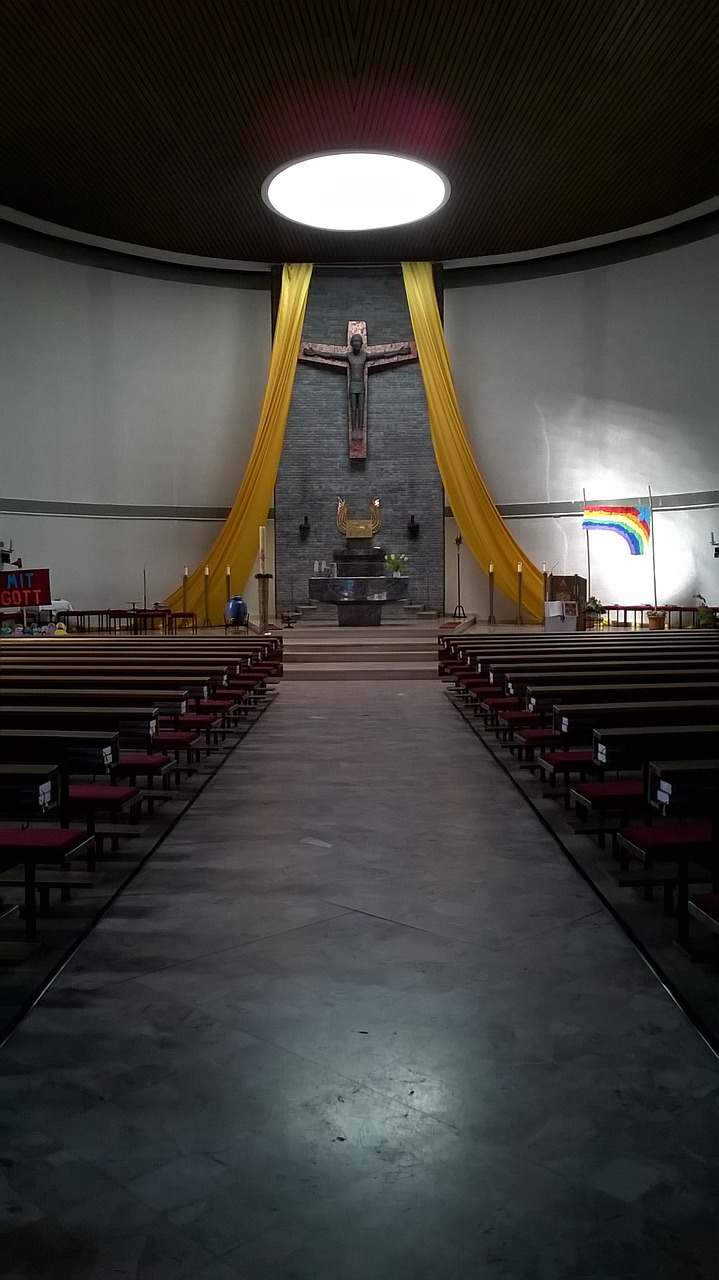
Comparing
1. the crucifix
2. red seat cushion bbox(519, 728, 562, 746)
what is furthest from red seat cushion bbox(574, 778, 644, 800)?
the crucifix

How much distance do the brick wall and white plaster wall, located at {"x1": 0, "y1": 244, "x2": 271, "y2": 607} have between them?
0.94 m

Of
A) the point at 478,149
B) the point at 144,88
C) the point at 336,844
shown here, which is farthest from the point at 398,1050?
the point at 478,149

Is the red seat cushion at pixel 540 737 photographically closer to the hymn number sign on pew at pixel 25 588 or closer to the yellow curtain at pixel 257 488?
the hymn number sign on pew at pixel 25 588

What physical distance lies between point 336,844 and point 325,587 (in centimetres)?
1140

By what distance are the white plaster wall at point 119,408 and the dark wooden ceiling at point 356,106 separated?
4.04 ft

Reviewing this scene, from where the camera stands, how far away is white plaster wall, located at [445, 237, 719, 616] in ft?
50.3

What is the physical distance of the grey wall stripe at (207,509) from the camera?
1523 centimetres

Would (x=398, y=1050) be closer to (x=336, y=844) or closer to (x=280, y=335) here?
(x=336, y=844)

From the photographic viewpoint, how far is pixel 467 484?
53.3ft

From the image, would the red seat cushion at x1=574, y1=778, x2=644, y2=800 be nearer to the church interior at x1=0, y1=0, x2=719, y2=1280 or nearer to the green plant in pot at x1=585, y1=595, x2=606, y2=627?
the church interior at x1=0, y1=0, x2=719, y2=1280

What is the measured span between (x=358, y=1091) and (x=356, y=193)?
15063mm

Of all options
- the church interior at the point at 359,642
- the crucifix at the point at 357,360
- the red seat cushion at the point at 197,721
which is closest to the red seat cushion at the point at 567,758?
the church interior at the point at 359,642

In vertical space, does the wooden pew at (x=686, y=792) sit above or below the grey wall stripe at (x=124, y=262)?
below

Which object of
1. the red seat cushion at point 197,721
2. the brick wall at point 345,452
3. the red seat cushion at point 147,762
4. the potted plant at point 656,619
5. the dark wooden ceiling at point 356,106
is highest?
the dark wooden ceiling at point 356,106
